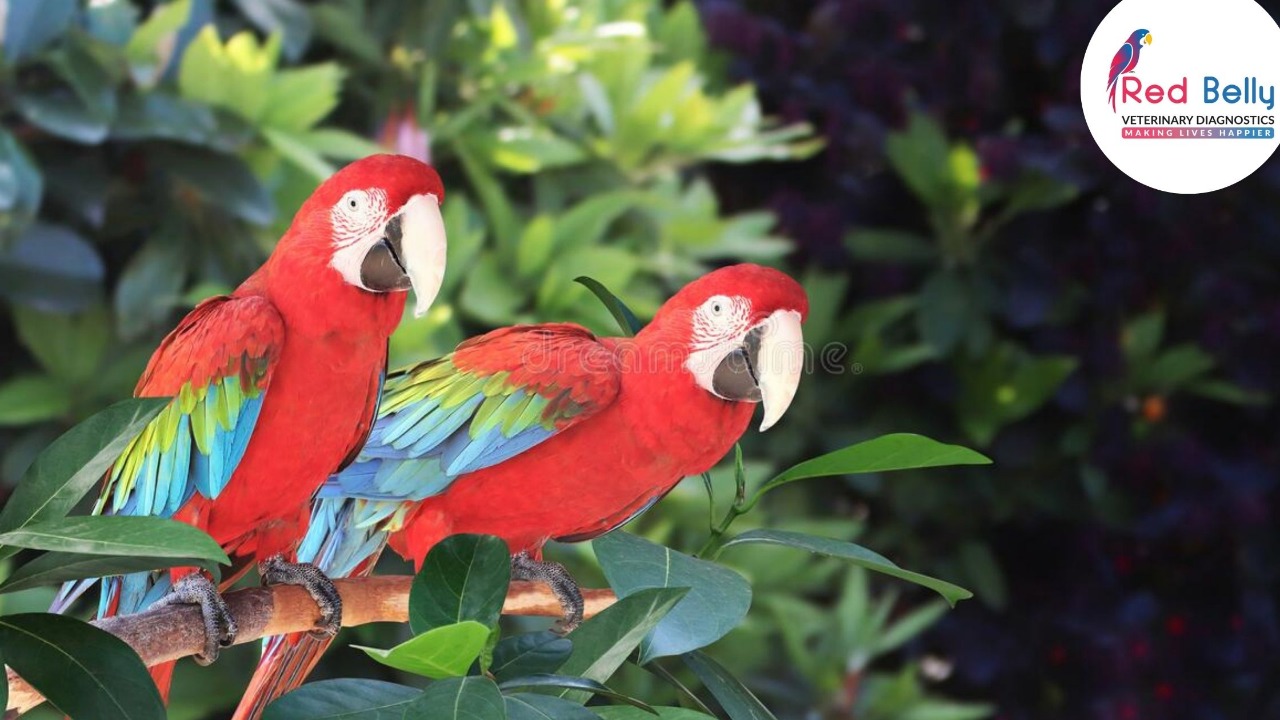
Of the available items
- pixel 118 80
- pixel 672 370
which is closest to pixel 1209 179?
pixel 672 370

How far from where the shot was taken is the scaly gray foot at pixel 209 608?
1.15 feet

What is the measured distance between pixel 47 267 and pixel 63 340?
56mm

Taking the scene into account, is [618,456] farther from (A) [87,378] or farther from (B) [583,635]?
(A) [87,378]

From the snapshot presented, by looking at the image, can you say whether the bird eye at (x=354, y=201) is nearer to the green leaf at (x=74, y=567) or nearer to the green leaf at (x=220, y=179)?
the green leaf at (x=74, y=567)

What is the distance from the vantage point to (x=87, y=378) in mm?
797

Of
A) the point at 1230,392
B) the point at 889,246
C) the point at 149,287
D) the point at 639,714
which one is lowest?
the point at 1230,392

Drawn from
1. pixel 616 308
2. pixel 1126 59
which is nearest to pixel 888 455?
pixel 616 308

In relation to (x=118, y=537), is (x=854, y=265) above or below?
below

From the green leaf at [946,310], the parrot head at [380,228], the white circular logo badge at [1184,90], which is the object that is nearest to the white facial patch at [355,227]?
the parrot head at [380,228]

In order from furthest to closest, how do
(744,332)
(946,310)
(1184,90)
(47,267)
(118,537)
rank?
(946,310) → (47,267) → (1184,90) → (744,332) → (118,537)

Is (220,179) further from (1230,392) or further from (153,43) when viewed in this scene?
(1230,392)

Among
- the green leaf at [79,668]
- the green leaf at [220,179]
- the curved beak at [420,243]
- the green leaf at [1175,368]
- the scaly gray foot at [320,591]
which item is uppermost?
the curved beak at [420,243]

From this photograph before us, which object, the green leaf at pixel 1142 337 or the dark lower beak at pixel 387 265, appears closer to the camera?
the dark lower beak at pixel 387 265

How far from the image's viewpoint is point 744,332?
0.37 meters
